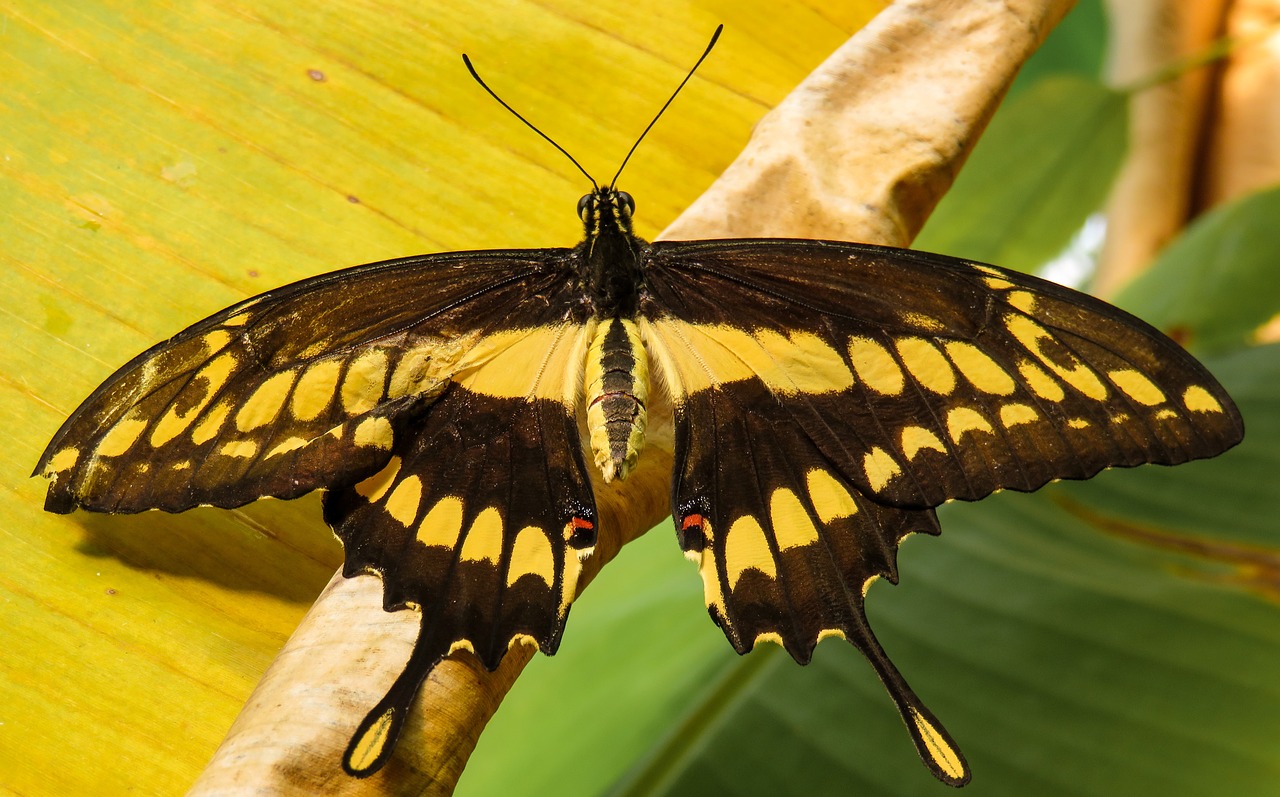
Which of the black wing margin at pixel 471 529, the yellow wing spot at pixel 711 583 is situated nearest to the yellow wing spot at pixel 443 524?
the black wing margin at pixel 471 529

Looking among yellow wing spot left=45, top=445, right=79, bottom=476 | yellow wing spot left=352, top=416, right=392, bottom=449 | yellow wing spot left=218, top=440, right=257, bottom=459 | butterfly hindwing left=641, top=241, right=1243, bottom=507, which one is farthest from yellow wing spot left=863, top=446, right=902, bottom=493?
yellow wing spot left=45, top=445, right=79, bottom=476

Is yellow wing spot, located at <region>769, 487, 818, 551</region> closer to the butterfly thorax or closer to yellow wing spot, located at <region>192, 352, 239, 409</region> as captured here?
the butterfly thorax

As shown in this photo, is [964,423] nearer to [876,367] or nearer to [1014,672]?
[876,367]

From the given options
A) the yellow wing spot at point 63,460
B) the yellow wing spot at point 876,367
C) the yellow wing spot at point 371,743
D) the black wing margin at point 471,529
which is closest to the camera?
the yellow wing spot at point 371,743

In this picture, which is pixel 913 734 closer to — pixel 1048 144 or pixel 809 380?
pixel 809 380

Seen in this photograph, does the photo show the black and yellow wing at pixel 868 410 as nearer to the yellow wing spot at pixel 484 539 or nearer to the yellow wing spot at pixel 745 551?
the yellow wing spot at pixel 745 551

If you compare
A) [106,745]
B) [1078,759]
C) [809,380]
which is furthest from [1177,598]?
[106,745]

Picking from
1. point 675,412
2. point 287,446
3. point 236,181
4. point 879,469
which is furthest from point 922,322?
point 236,181
